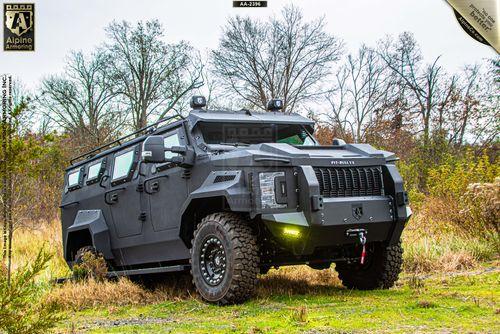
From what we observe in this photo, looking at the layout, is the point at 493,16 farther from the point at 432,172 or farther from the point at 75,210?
the point at 432,172

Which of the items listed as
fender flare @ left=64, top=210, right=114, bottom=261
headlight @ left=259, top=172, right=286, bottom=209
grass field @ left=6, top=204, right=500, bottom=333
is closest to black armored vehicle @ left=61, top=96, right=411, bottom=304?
headlight @ left=259, top=172, right=286, bottom=209

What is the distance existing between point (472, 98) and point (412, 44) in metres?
2.80

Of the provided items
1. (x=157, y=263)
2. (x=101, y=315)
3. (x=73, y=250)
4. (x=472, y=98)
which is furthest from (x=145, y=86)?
(x=101, y=315)

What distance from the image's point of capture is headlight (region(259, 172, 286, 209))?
19.0 feet

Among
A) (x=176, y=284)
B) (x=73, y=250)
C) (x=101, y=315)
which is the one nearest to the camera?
(x=101, y=315)

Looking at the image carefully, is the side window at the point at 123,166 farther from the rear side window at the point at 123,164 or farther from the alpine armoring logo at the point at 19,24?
the alpine armoring logo at the point at 19,24

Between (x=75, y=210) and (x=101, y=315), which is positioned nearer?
(x=101, y=315)

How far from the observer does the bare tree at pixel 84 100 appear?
21344 millimetres

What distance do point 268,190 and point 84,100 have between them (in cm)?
1762

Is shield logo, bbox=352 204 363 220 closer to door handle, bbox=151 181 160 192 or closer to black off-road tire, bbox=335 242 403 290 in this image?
black off-road tire, bbox=335 242 403 290

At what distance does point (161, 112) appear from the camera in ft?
68.9

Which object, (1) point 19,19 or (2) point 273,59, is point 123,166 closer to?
(1) point 19,19

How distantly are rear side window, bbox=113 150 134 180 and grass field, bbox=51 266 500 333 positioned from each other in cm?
211

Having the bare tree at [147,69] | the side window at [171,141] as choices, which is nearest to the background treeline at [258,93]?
the bare tree at [147,69]
